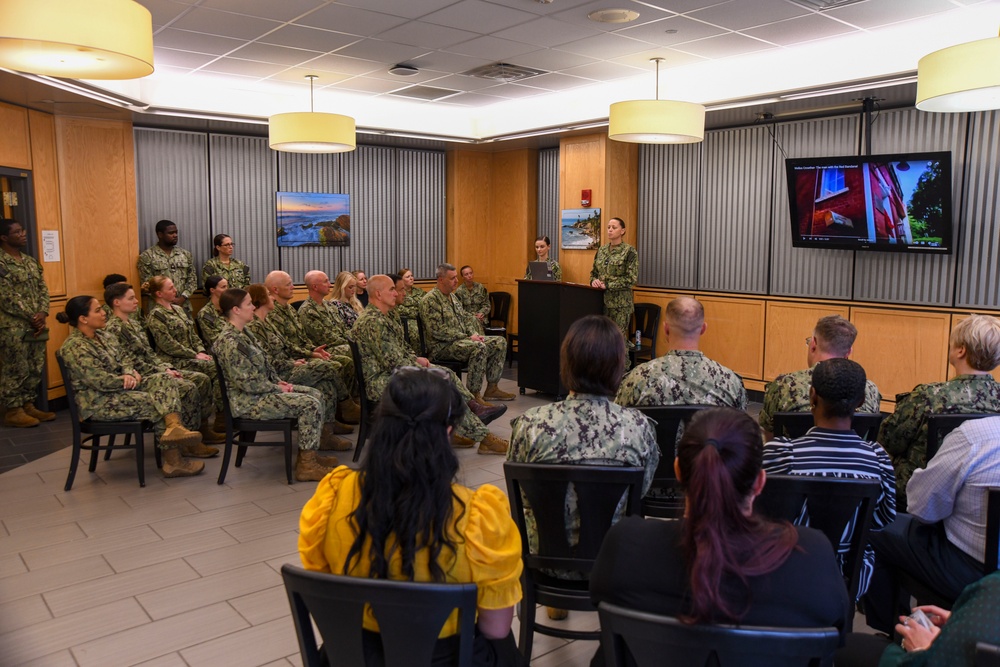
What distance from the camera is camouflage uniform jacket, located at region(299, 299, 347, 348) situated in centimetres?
724

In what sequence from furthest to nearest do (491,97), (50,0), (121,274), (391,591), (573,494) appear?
(491,97) < (121,274) < (50,0) < (573,494) < (391,591)

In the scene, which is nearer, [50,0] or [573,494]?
[573,494]

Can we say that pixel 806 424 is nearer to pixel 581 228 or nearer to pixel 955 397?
pixel 955 397

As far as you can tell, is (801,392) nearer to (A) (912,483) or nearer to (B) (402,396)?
(A) (912,483)

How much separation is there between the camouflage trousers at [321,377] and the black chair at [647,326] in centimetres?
377

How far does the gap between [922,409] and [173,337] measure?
5649mm

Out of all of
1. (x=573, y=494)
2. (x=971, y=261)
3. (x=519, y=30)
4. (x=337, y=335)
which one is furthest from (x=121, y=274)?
(x=971, y=261)

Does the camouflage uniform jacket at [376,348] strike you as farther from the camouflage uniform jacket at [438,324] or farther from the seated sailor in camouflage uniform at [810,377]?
the seated sailor in camouflage uniform at [810,377]

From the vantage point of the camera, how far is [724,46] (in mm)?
6926

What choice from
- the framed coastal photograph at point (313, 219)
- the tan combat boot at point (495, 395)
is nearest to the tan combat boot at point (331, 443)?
the tan combat boot at point (495, 395)

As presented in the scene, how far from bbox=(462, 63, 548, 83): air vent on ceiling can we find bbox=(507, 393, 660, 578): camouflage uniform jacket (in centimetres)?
568

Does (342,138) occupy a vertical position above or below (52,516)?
above

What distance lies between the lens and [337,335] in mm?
7379

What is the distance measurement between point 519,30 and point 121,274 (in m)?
5.44
